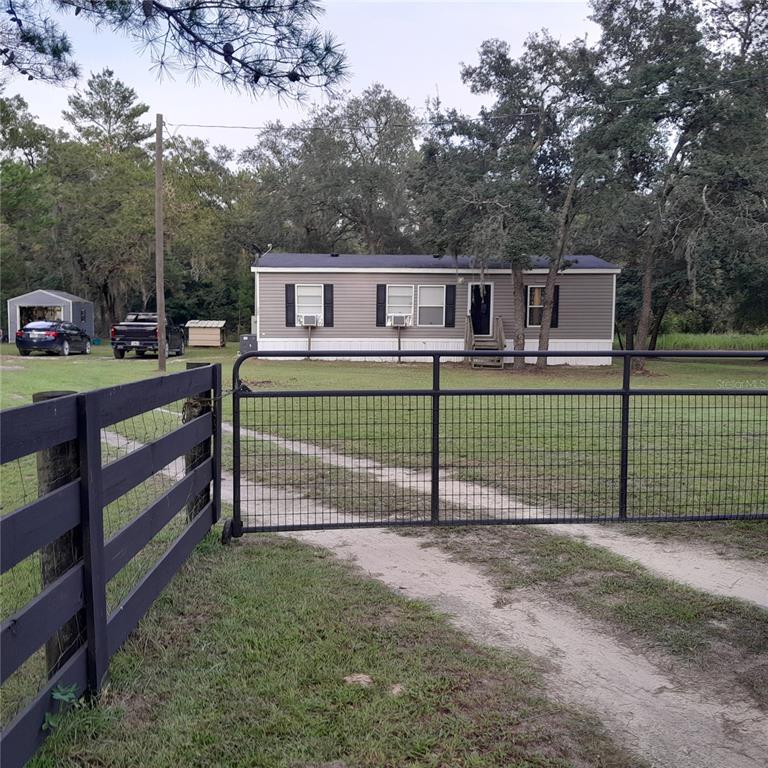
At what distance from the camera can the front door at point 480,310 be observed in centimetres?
2189

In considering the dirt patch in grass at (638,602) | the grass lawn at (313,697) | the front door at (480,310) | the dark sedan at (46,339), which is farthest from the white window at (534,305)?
the grass lawn at (313,697)

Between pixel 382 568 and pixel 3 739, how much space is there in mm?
2323

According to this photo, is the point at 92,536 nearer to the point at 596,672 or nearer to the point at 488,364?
the point at 596,672

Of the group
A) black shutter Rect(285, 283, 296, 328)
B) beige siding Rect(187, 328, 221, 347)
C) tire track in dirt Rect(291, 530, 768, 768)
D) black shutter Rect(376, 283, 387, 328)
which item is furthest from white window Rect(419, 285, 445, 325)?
tire track in dirt Rect(291, 530, 768, 768)

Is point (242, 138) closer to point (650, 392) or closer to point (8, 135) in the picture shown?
point (8, 135)

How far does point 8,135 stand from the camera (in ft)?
69.9

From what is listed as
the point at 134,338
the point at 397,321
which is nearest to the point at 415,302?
the point at 397,321

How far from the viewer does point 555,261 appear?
19.5m

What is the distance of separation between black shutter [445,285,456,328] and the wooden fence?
18.6 meters

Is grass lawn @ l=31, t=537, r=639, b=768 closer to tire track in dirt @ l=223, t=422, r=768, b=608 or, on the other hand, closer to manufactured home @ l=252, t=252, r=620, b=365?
tire track in dirt @ l=223, t=422, r=768, b=608

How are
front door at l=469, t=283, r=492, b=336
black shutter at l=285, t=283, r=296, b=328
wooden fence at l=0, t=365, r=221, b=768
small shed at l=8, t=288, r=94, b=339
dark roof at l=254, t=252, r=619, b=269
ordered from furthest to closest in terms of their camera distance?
small shed at l=8, t=288, r=94, b=339
front door at l=469, t=283, r=492, b=336
dark roof at l=254, t=252, r=619, b=269
black shutter at l=285, t=283, r=296, b=328
wooden fence at l=0, t=365, r=221, b=768

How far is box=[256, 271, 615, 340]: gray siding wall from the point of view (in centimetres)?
2145

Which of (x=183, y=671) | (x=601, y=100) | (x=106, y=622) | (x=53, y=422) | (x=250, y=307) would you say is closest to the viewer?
(x=53, y=422)

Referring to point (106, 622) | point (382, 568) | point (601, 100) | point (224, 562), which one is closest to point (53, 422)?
point (106, 622)
